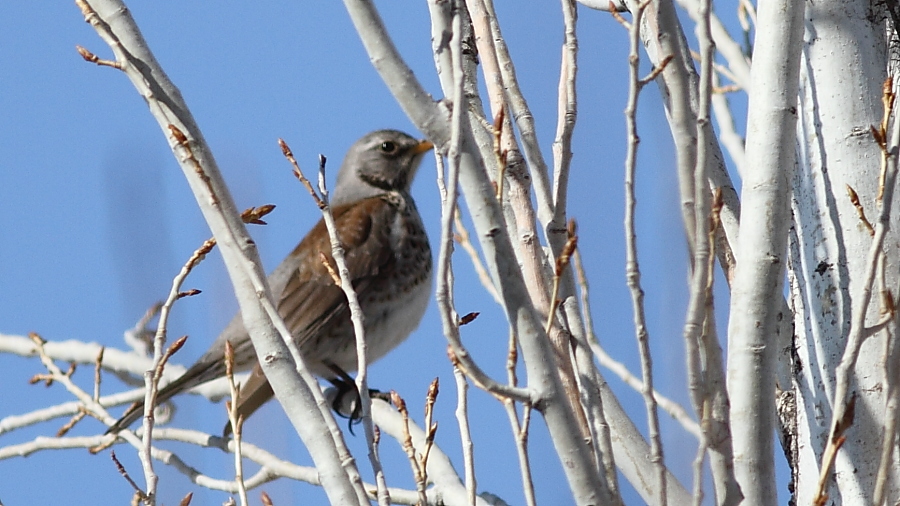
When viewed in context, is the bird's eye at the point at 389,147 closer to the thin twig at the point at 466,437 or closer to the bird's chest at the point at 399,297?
the bird's chest at the point at 399,297

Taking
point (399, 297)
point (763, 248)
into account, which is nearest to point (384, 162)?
point (399, 297)

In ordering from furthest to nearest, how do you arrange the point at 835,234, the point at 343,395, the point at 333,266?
the point at 343,395 → the point at 333,266 → the point at 835,234

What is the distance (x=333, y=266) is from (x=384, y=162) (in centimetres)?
146

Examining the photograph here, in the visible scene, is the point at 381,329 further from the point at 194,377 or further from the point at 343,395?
the point at 194,377

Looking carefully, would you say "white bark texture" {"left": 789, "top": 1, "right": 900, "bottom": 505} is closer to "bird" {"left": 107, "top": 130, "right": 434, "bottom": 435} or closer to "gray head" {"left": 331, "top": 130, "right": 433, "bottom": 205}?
"bird" {"left": 107, "top": 130, "right": 434, "bottom": 435}

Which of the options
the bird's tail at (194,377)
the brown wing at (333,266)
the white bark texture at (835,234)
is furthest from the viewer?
the brown wing at (333,266)

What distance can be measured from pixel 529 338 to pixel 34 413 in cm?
386

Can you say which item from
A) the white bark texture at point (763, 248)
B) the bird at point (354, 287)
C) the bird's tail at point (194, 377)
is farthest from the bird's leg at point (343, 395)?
the white bark texture at point (763, 248)

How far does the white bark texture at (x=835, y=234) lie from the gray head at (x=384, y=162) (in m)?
3.84

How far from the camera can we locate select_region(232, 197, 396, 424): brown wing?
5465mm

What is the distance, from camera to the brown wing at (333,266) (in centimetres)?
546

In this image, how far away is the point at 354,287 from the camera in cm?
560

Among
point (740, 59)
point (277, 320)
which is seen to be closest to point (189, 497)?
point (277, 320)

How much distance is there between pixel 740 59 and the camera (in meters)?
5.04
